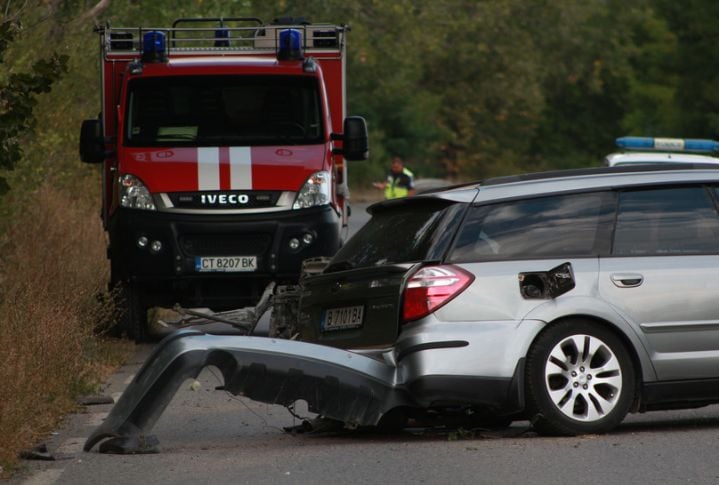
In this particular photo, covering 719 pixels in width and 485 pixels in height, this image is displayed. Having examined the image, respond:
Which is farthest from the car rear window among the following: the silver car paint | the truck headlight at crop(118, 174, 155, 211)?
the truck headlight at crop(118, 174, 155, 211)

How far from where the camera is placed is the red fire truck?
1532 centimetres

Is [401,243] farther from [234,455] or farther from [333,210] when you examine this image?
[333,210]

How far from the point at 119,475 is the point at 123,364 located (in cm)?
623

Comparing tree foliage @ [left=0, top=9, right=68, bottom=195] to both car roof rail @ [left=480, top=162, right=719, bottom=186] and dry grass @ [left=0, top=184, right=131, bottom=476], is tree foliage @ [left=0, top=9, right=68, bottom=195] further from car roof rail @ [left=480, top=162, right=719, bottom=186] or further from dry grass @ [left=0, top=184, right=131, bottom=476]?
car roof rail @ [left=480, top=162, right=719, bottom=186]

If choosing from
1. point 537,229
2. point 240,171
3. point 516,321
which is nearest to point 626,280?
point 537,229

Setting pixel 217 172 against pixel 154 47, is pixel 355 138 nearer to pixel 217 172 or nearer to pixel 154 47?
pixel 217 172

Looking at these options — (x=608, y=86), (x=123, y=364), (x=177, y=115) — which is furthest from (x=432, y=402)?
(x=608, y=86)

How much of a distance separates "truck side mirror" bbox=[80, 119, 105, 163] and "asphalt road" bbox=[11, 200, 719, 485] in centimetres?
520

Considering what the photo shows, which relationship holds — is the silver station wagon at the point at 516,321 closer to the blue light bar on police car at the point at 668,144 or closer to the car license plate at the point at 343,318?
the car license plate at the point at 343,318

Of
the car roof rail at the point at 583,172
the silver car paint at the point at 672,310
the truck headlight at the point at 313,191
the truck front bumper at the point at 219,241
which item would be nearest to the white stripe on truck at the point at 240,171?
the truck front bumper at the point at 219,241

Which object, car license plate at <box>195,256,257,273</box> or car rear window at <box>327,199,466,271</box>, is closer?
car rear window at <box>327,199,466,271</box>

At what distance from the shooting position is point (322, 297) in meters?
10.2

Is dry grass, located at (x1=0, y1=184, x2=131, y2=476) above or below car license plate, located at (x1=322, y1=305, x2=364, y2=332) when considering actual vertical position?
below

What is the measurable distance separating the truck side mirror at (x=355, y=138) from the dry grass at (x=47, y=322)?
8.84ft
